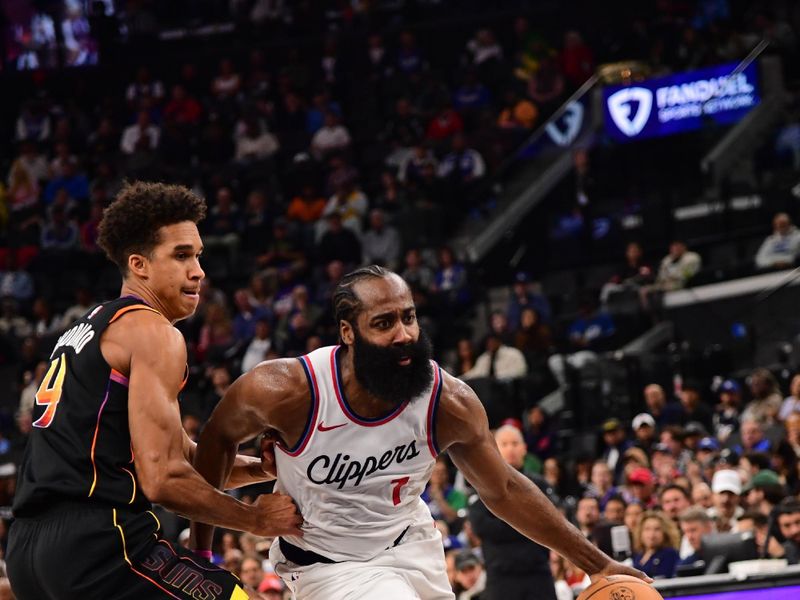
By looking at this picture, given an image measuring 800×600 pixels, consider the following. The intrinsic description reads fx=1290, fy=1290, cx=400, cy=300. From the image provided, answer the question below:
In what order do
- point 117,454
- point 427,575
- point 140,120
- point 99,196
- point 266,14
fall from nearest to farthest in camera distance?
point 117,454 < point 427,575 < point 99,196 < point 140,120 < point 266,14

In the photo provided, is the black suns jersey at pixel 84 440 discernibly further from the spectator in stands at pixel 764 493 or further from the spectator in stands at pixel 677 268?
the spectator in stands at pixel 677 268

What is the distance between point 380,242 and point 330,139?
2704 mm

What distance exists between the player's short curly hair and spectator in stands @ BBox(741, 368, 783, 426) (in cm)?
734

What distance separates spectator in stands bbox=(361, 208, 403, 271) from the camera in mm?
15469

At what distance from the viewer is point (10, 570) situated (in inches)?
154

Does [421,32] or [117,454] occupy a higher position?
[421,32]

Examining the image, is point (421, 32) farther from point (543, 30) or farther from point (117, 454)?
point (117, 454)

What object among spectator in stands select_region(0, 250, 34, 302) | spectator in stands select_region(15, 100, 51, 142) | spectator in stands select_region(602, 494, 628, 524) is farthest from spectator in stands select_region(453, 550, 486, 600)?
spectator in stands select_region(15, 100, 51, 142)

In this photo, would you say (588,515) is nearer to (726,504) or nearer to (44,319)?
(726,504)

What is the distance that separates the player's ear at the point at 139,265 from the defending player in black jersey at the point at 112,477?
0.11 metres

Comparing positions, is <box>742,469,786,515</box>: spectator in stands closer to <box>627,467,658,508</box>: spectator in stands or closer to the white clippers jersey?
<box>627,467,658,508</box>: spectator in stands

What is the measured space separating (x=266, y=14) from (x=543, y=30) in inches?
185

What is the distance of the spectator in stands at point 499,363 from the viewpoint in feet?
41.2

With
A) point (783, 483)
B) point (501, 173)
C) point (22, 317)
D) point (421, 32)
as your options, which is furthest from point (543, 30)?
point (783, 483)
